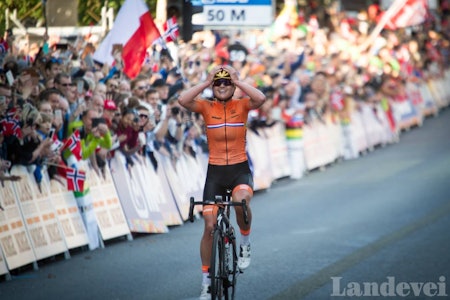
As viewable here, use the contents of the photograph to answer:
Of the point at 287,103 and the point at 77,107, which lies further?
the point at 287,103

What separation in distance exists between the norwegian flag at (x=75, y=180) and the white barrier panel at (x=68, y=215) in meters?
0.11

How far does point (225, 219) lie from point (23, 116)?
4028 mm

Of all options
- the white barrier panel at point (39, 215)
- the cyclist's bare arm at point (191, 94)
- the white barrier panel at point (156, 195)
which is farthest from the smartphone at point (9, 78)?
the cyclist's bare arm at point (191, 94)

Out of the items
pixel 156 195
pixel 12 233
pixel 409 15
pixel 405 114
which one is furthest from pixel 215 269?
pixel 405 114

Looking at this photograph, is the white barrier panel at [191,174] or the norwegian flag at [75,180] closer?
the norwegian flag at [75,180]

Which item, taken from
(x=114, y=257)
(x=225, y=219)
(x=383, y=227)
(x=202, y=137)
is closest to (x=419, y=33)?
(x=202, y=137)

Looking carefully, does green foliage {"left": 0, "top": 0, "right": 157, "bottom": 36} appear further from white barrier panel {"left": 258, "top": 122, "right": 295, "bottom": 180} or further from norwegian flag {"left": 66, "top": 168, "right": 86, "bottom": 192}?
norwegian flag {"left": 66, "top": 168, "right": 86, "bottom": 192}

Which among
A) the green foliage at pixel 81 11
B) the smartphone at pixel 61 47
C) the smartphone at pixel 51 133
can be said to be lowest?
the smartphone at pixel 51 133

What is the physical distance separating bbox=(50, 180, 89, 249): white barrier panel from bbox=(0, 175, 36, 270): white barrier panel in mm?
887

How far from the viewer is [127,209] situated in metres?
15.9

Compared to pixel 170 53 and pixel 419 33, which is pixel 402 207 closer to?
pixel 170 53

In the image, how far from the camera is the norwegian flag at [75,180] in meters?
14.6

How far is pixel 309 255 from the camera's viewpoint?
45.5 feet

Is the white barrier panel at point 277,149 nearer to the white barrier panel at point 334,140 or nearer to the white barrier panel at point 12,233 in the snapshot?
the white barrier panel at point 334,140
